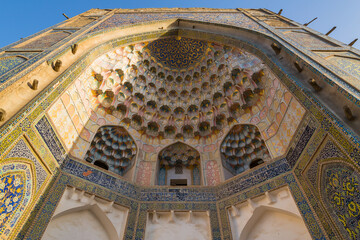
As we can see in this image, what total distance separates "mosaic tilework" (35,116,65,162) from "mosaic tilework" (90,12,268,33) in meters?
4.11

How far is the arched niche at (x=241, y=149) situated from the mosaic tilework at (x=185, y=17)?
11.7 feet

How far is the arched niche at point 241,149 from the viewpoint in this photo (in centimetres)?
705

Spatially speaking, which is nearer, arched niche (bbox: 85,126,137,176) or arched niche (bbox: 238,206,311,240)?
arched niche (bbox: 238,206,311,240)

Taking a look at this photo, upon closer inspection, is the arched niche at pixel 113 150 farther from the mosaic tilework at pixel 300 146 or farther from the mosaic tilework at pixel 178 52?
the mosaic tilework at pixel 300 146

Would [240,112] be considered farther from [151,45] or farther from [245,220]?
[151,45]

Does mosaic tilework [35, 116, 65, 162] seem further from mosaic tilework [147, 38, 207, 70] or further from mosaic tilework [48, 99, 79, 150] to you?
mosaic tilework [147, 38, 207, 70]

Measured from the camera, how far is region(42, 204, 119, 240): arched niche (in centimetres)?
483

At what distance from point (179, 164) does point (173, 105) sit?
2277mm

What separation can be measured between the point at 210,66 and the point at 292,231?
19.8 feet

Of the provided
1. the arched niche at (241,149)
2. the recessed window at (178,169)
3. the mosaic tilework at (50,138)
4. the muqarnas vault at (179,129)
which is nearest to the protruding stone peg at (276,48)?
the muqarnas vault at (179,129)

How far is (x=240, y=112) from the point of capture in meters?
7.57

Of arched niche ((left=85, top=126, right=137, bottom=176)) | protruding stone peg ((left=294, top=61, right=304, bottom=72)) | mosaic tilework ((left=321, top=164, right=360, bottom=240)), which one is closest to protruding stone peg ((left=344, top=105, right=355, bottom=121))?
mosaic tilework ((left=321, top=164, right=360, bottom=240))

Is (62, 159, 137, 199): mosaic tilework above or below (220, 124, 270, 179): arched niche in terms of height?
below

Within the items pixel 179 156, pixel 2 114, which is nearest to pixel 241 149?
pixel 179 156
